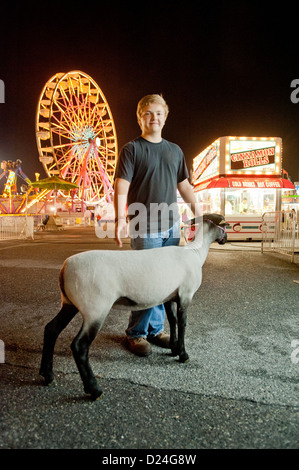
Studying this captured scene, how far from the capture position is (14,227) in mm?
13188

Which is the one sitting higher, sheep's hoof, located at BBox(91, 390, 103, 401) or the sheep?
the sheep

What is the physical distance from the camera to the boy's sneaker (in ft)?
6.97

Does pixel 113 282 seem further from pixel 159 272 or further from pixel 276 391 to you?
pixel 276 391

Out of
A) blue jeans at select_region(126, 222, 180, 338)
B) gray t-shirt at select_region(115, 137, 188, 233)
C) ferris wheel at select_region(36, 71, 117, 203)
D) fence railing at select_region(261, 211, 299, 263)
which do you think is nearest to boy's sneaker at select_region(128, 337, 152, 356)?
blue jeans at select_region(126, 222, 180, 338)

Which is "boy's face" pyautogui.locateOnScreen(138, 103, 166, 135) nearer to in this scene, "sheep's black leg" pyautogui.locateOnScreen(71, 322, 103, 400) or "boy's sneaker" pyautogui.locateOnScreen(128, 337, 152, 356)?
"sheep's black leg" pyautogui.locateOnScreen(71, 322, 103, 400)

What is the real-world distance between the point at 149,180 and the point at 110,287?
97cm

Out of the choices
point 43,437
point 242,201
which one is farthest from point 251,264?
point 242,201

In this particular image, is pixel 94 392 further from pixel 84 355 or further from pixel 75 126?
pixel 75 126

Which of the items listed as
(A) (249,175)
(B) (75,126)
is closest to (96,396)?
(A) (249,175)

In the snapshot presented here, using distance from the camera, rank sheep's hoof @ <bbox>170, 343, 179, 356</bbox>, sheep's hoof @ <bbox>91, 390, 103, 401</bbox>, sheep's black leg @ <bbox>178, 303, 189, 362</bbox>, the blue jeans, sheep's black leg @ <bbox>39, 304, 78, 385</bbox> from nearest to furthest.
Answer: sheep's hoof @ <bbox>91, 390, 103, 401</bbox> → sheep's black leg @ <bbox>39, 304, 78, 385</bbox> → sheep's black leg @ <bbox>178, 303, 189, 362</bbox> → sheep's hoof @ <bbox>170, 343, 179, 356</bbox> → the blue jeans

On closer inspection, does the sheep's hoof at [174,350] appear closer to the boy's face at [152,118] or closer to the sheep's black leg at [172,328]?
the sheep's black leg at [172,328]

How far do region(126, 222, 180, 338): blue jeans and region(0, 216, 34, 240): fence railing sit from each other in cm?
1126

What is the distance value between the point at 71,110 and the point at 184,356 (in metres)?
24.8

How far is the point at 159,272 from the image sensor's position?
5.95 ft
